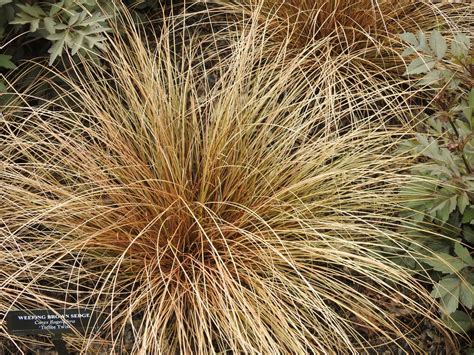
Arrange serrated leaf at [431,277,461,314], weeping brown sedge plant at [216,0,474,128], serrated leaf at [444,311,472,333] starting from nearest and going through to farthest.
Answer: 1. serrated leaf at [431,277,461,314]
2. serrated leaf at [444,311,472,333]
3. weeping brown sedge plant at [216,0,474,128]

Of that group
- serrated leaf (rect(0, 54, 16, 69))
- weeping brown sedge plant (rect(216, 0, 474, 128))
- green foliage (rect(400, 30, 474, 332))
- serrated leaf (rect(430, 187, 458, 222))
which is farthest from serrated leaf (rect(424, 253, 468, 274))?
serrated leaf (rect(0, 54, 16, 69))

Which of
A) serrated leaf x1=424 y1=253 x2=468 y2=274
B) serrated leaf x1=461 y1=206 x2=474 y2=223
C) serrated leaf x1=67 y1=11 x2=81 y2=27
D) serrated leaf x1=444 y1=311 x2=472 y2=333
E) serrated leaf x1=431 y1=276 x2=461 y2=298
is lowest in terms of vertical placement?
serrated leaf x1=444 y1=311 x2=472 y2=333

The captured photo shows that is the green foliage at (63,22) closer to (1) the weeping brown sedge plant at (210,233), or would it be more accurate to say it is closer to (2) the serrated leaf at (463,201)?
(1) the weeping brown sedge plant at (210,233)

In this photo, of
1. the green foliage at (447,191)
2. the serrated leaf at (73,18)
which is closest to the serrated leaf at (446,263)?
the green foliage at (447,191)

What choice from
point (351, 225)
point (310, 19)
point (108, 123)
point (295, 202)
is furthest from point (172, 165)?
point (310, 19)

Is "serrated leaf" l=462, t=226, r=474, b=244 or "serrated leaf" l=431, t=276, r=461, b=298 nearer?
"serrated leaf" l=431, t=276, r=461, b=298

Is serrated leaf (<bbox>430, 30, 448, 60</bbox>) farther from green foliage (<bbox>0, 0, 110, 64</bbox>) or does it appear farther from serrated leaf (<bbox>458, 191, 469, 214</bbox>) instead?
green foliage (<bbox>0, 0, 110, 64</bbox>)

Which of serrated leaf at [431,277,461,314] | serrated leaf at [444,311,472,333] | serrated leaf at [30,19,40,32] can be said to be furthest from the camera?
serrated leaf at [30,19,40,32]

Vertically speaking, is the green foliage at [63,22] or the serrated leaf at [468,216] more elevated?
the green foliage at [63,22]
